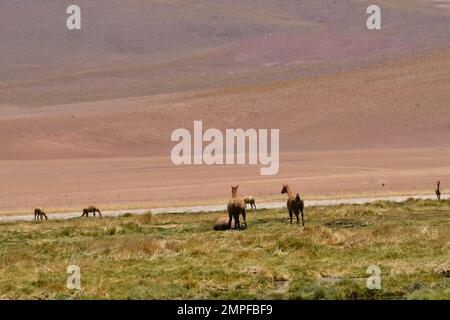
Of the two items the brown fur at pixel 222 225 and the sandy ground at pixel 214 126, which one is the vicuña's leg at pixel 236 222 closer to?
the brown fur at pixel 222 225

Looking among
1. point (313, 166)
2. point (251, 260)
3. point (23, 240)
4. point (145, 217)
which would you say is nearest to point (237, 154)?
point (313, 166)

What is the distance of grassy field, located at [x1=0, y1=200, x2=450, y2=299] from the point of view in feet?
52.6

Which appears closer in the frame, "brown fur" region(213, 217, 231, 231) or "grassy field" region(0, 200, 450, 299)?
"grassy field" region(0, 200, 450, 299)

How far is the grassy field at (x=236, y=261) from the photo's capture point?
16.0 metres

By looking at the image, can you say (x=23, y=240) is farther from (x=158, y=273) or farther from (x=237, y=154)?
(x=237, y=154)

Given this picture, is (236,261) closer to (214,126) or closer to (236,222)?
(236,222)

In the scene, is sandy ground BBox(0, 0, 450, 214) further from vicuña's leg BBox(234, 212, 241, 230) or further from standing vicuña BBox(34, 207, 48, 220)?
vicuña's leg BBox(234, 212, 241, 230)

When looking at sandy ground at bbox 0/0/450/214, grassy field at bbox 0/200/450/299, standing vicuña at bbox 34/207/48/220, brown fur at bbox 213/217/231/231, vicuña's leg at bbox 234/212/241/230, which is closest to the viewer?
grassy field at bbox 0/200/450/299

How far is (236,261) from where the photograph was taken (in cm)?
1964

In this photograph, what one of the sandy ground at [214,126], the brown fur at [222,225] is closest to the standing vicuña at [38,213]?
the sandy ground at [214,126]

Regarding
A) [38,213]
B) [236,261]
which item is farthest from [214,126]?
[236,261]

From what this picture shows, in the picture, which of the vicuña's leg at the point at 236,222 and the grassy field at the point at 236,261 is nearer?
the grassy field at the point at 236,261

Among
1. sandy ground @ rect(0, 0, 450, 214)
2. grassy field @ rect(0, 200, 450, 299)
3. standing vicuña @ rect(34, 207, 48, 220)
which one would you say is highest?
sandy ground @ rect(0, 0, 450, 214)

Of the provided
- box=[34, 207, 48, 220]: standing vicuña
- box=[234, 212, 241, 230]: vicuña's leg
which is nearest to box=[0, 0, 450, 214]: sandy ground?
box=[34, 207, 48, 220]: standing vicuña
